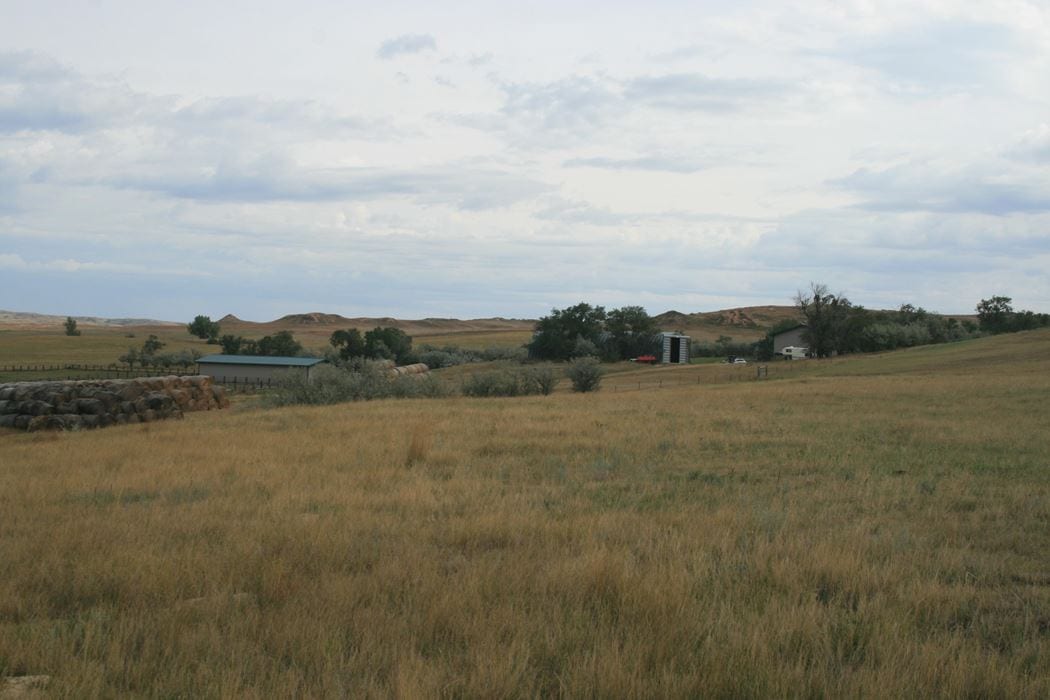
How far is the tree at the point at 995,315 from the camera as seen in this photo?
4213 inches

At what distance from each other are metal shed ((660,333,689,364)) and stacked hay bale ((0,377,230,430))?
70.5m

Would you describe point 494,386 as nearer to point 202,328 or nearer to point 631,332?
point 631,332

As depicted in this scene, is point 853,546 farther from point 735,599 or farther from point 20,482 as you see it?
point 20,482

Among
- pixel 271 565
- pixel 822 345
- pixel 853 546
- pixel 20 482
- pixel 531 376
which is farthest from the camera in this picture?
pixel 822 345

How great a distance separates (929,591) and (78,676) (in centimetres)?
558

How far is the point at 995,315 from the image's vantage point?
110312mm

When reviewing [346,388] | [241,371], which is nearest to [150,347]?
[241,371]

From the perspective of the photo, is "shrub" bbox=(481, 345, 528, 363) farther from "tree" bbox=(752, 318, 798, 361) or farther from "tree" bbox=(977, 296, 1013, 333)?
"tree" bbox=(977, 296, 1013, 333)

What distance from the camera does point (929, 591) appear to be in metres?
6.40

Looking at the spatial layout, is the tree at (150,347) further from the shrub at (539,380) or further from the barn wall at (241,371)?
the shrub at (539,380)

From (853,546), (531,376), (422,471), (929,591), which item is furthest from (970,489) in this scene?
(531,376)

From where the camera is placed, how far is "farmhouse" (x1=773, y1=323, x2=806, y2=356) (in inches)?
4004

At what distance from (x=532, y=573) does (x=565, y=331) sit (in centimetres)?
9309

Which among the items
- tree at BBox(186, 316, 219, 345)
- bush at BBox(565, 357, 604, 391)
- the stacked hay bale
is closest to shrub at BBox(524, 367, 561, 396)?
bush at BBox(565, 357, 604, 391)
